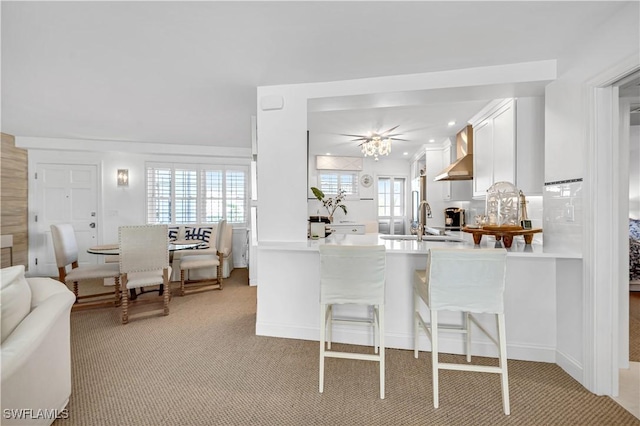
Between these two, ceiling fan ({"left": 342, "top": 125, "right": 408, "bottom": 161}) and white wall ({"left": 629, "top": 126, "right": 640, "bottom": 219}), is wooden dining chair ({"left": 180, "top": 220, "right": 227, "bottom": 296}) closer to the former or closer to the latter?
ceiling fan ({"left": 342, "top": 125, "right": 408, "bottom": 161})

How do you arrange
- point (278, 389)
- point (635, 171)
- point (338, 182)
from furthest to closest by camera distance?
point (338, 182) < point (635, 171) < point (278, 389)

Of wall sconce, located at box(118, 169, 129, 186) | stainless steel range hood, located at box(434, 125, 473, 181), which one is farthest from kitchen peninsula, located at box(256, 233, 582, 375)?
wall sconce, located at box(118, 169, 129, 186)

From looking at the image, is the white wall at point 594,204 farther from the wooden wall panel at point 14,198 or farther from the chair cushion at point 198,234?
the wooden wall panel at point 14,198

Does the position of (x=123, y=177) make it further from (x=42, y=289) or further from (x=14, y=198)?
(x=42, y=289)

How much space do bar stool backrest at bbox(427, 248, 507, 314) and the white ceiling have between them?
1.37 meters

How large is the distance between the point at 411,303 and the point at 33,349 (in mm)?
2311

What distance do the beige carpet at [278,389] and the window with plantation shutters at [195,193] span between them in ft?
10.3

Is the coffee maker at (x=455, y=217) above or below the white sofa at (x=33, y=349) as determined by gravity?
above

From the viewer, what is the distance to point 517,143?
99.2 inches

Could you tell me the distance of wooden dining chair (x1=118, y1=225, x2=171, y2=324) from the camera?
2.90m

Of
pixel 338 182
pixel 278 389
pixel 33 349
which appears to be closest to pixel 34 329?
pixel 33 349

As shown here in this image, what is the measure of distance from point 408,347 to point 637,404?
52.3 inches

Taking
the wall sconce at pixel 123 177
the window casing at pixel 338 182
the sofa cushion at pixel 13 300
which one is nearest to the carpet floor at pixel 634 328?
the sofa cushion at pixel 13 300

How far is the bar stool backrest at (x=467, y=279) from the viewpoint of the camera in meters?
1.63
